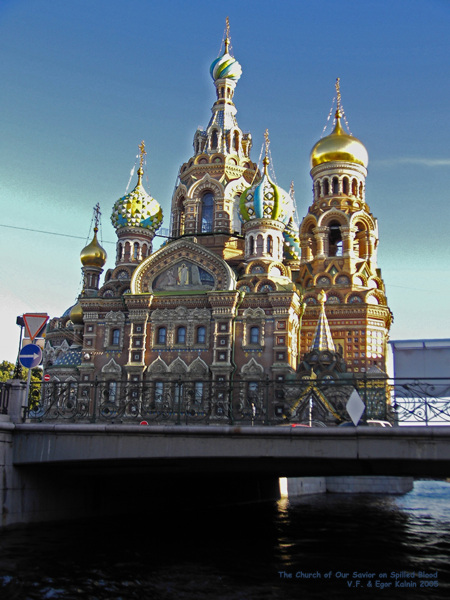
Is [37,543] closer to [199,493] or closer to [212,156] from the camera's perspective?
[199,493]

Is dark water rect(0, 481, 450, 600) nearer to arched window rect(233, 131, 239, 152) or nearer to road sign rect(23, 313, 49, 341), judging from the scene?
road sign rect(23, 313, 49, 341)

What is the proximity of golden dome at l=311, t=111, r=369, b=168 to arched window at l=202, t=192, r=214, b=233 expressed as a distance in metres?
7.16

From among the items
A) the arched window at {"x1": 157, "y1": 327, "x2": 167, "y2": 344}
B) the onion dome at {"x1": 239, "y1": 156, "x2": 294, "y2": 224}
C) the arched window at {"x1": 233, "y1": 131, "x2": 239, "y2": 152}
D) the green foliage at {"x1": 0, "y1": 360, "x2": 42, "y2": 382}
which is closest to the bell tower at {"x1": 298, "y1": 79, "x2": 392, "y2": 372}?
the onion dome at {"x1": 239, "y1": 156, "x2": 294, "y2": 224}

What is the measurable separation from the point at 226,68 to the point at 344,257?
1805 centimetres

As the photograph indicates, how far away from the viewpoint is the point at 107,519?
57.0 feet

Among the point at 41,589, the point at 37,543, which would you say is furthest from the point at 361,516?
the point at 41,589

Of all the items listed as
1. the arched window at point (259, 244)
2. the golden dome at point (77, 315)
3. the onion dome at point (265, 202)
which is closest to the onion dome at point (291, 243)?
the onion dome at point (265, 202)

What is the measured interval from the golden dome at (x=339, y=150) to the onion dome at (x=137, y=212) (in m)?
11.1

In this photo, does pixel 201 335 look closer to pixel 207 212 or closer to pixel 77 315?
pixel 207 212

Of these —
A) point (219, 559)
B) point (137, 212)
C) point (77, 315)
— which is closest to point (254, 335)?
point (137, 212)

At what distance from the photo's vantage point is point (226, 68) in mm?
48438

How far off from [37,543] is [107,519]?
435 centimetres

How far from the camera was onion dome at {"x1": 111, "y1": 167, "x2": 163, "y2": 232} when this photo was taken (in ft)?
133

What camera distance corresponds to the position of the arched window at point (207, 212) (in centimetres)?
4359
